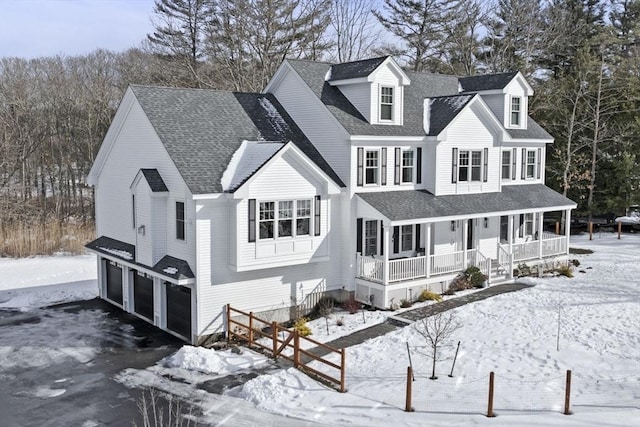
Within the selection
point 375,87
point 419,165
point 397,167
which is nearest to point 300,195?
point 397,167

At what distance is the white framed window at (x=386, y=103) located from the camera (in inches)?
909

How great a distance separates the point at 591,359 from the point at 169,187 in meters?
13.3

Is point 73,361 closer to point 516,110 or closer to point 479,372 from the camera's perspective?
point 479,372

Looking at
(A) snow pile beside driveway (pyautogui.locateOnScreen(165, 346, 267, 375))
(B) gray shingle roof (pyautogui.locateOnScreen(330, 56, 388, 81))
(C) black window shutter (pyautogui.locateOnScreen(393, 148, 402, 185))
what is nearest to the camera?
(A) snow pile beside driveway (pyautogui.locateOnScreen(165, 346, 267, 375))

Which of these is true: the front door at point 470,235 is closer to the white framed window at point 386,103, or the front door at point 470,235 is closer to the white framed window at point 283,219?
the white framed window at point 386,103

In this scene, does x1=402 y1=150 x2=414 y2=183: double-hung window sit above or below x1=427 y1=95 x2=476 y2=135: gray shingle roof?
below

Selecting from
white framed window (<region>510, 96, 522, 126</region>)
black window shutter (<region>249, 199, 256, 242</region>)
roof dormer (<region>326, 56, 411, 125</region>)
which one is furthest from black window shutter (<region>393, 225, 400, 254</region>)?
white framed window (<region>510, 96, 522, 126</region>)

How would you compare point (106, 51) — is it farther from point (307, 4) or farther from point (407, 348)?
point (407, 348)

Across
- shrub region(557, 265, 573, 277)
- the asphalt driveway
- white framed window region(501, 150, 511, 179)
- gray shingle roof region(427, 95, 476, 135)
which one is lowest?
the asphalt driveway

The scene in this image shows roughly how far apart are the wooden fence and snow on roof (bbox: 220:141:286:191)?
3826mm

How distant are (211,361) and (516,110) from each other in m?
18.7

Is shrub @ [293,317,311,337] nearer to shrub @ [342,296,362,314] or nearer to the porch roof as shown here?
shrub @ [342,296,362,314]

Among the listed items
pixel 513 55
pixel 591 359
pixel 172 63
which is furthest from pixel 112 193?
pixel 513 55

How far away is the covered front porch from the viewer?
70.1 ft
